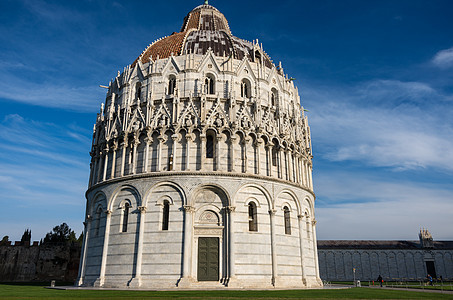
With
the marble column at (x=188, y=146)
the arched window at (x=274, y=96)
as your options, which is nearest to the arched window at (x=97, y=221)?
the marble column at (x=188, y=146)

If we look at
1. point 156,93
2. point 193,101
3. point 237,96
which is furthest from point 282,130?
point 156,93

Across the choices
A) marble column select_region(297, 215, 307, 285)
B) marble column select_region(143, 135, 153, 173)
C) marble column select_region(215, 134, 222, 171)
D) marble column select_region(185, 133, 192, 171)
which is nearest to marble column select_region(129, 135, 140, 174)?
marble column select_region(143, 135, 153, 173)

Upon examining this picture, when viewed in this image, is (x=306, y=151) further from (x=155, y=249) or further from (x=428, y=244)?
(x=428, y=244)

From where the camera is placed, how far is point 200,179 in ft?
89.4

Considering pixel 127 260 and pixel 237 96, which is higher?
pixel 237 96

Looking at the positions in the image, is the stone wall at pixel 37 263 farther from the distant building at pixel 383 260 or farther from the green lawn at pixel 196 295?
the distant building at pixel 383 260

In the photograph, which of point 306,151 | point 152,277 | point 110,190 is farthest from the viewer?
point 306,151

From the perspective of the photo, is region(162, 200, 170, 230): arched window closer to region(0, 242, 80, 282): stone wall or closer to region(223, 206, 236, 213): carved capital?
region(223, 206, 236, 213): carved capital

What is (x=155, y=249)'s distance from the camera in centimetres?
2577

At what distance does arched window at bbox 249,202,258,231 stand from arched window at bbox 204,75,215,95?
10.6 metres

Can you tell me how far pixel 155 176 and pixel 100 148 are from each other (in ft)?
27.6

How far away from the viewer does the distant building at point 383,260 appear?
69.9 meters

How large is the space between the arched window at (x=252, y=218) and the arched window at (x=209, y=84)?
34.7 ft

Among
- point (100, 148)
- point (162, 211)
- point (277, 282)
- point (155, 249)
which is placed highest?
point (100, 148)
